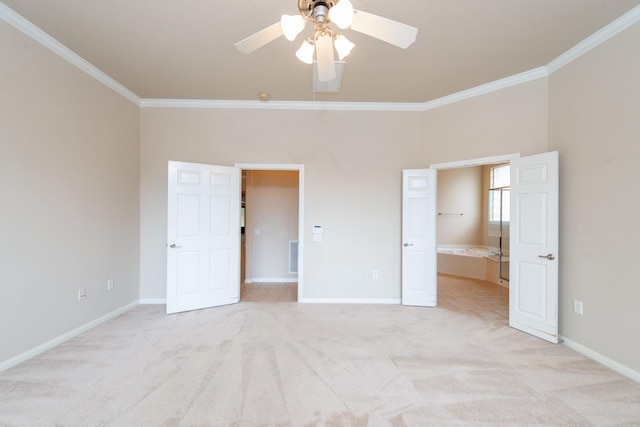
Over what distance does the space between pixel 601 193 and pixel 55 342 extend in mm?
5377

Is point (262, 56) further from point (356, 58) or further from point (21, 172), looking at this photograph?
point (21, 172)

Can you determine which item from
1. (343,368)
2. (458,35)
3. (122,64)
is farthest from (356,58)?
(343,368)

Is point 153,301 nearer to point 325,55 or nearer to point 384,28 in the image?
point 325,55

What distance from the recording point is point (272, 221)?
5.51 metres

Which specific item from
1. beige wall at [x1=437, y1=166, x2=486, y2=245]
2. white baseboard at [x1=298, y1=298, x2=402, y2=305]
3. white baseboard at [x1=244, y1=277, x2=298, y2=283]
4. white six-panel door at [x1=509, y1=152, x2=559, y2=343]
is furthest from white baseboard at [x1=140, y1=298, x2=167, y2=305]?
beige wall at [x1=437, y1=166, x2=486, y2=245]

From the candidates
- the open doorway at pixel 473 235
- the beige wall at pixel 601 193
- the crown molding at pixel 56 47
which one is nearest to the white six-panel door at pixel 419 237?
the open doorway at pixel 473 235

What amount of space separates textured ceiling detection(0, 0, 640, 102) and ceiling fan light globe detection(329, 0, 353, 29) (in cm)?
98

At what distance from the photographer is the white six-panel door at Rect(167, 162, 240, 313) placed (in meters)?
3.66

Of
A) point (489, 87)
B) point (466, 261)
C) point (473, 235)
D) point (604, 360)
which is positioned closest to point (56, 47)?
point (489, 87)

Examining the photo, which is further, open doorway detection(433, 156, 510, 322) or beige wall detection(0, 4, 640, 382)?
open doorway detection(433, 156, 510, 322)

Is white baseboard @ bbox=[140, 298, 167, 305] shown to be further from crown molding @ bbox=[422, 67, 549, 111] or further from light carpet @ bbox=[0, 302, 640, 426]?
crown molding @ bbox=[422, 67, 549, 111]

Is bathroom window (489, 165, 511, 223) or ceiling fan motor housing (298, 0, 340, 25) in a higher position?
ceiling fan motor housing (298, 0, 340, 25)

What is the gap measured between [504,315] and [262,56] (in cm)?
429

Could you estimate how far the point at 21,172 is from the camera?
245 centimetres
